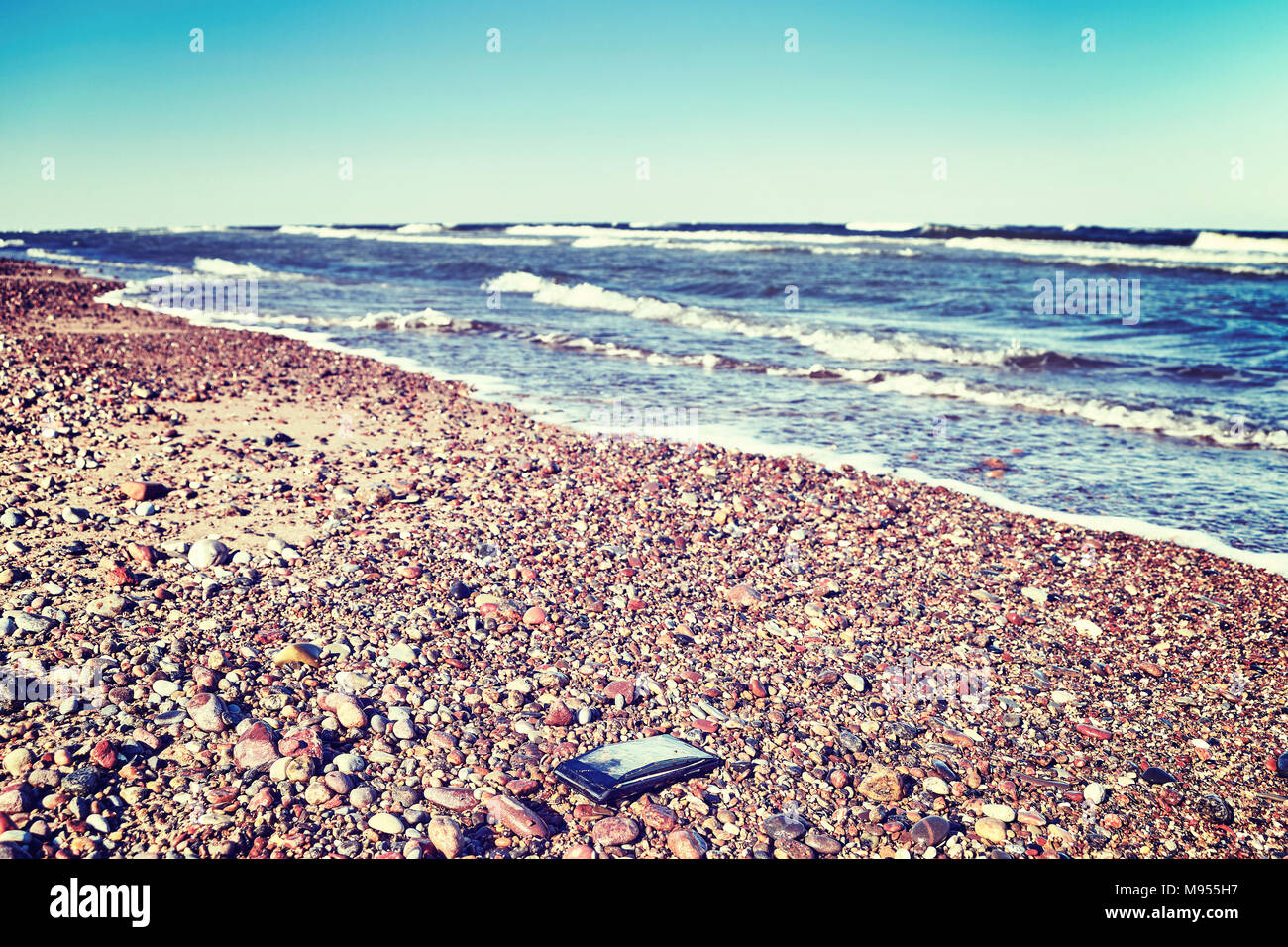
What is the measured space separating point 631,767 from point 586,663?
0.93 m

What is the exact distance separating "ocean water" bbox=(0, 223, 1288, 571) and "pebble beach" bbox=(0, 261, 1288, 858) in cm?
191

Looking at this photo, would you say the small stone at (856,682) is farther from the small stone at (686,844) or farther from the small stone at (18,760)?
the small stone at (18,760)

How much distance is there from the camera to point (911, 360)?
1535 centimetres

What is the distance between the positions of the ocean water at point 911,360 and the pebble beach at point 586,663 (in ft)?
6.28

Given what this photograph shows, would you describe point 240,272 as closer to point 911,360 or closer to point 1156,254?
point 911,360

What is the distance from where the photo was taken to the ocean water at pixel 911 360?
27.5 feet

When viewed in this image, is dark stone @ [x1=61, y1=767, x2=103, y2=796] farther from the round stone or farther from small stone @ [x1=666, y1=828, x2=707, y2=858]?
the round stone

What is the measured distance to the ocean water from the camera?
837 centimetres

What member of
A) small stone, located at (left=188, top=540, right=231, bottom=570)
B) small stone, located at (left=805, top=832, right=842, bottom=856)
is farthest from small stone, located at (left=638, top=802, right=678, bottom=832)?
small stone, located at (left=188, top=540, right=231, bottom=570)

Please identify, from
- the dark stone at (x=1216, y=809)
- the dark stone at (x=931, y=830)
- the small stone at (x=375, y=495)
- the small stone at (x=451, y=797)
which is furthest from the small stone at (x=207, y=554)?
the dark stone at (x=1216, y=809)

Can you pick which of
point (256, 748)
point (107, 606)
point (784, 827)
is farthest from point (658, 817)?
point (107, 606)

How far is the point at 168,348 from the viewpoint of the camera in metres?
12.5
